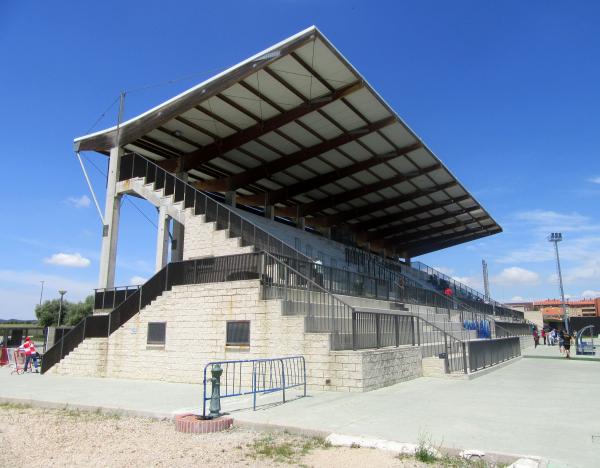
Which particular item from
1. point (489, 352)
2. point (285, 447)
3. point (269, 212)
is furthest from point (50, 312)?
point (285, 447)

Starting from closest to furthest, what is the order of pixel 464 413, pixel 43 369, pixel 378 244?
pixel 464 413, pixel 43 369, pixel 378 244

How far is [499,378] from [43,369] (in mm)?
17905

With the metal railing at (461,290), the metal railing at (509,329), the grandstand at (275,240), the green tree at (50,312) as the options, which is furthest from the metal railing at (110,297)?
the green tree at (50,312)

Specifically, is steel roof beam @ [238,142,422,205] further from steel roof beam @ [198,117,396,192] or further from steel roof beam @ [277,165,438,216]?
steel roof beam @ [198,117,396,192]

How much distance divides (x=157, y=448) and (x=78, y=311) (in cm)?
6905

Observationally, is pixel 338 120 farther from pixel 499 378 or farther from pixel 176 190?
pixel 499 378

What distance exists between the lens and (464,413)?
9.15m

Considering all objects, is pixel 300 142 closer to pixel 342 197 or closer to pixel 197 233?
pixel 197 233

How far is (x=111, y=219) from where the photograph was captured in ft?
88.0

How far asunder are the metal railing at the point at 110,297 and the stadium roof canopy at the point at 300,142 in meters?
8.41

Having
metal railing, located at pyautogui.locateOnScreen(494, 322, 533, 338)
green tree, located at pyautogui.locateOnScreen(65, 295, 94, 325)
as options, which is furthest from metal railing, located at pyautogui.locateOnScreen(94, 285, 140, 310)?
green tree, located at pyautogui.locateOnScreen(65, 295, 94, 325)

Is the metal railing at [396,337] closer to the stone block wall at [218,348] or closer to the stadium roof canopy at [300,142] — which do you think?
the stone block wall at [218,348]

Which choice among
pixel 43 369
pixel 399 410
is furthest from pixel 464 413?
pixel 43 369

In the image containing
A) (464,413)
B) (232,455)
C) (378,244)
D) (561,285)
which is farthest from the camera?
(561,285)
